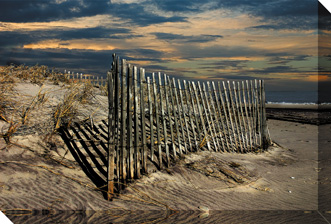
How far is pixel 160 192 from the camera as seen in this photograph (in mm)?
5160

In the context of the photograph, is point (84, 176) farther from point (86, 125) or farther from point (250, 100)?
point (250, 100)

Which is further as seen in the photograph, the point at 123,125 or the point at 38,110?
the point at 38,110

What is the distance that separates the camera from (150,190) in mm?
5168

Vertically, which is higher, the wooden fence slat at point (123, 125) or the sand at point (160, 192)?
the wooden fence slat at point (123, 125)

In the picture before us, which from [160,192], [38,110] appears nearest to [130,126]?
[160,192]

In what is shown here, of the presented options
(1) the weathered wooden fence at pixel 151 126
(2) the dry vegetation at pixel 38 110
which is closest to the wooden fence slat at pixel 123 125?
(1) the weathered wooden fence at pixel 151 126

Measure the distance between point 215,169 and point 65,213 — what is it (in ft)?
9.96

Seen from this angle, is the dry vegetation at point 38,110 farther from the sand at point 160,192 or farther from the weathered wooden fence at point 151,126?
the weathered wooden fence at point 151,126

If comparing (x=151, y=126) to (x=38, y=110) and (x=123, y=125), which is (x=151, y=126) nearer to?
(x=123, y=125)

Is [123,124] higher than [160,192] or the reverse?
higher

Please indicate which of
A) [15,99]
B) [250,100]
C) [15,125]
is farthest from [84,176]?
[250,100]

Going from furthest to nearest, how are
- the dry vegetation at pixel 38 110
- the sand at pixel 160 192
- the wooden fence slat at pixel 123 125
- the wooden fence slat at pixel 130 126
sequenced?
the dry vegetation at pixel 38 110 → the wooden fence slat at pixel 130 126 → the wooden fence slat at pixel 123 125 → the sand at pixel 160 192

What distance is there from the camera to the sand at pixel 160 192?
4.49 metres

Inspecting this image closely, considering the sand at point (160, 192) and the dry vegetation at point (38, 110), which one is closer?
the sand at point (160, 192)
